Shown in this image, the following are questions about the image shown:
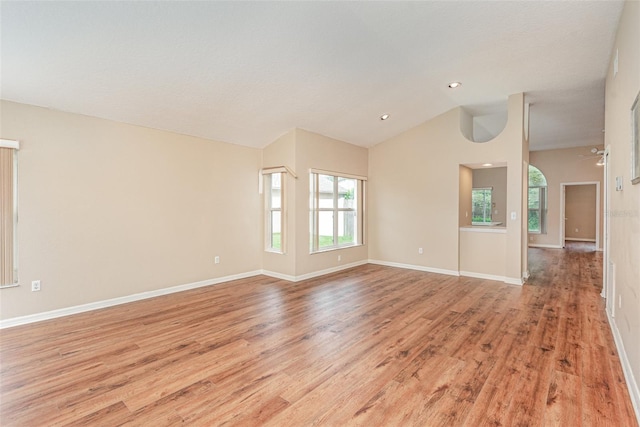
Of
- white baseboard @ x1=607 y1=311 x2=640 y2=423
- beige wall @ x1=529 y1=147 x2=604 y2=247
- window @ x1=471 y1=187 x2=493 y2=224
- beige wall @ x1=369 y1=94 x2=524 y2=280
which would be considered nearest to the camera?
white baseboard @ x1=607 y1=311 x2=640 y2=423

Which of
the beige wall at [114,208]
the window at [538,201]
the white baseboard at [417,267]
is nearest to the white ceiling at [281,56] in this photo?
the beige wall at [114,208]

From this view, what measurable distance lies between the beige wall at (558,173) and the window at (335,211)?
6.19 metres

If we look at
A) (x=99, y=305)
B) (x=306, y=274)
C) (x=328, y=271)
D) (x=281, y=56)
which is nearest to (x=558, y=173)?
→ (x=328, y=271)

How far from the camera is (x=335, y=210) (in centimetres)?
633

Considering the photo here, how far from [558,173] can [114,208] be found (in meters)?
10.9

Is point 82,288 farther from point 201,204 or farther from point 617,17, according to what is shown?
point 617,17

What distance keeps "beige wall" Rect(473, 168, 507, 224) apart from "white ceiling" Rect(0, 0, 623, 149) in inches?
181

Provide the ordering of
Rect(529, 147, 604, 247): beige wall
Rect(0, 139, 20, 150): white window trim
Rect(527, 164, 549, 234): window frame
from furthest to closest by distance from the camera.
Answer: Rect(527, 164, 549, 234): window frame → Rect(529, 147, 604, 247): beige wall → Rect(0, 139, 20, 150): white window trim

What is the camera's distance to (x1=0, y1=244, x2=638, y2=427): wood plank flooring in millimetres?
1935

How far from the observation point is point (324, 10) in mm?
2789

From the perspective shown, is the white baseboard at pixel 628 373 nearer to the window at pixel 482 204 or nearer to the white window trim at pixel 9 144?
the white window trim at pixel 9 144

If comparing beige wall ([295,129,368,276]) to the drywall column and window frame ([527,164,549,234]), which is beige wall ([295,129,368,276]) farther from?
window frame ([527,164,549,234])

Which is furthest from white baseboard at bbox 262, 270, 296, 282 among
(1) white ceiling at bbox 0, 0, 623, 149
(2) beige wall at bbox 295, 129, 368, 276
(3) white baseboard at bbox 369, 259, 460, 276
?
(1) white ceiling at bbox 0, 0, 623, 149

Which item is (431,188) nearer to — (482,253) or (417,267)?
(482,253)
